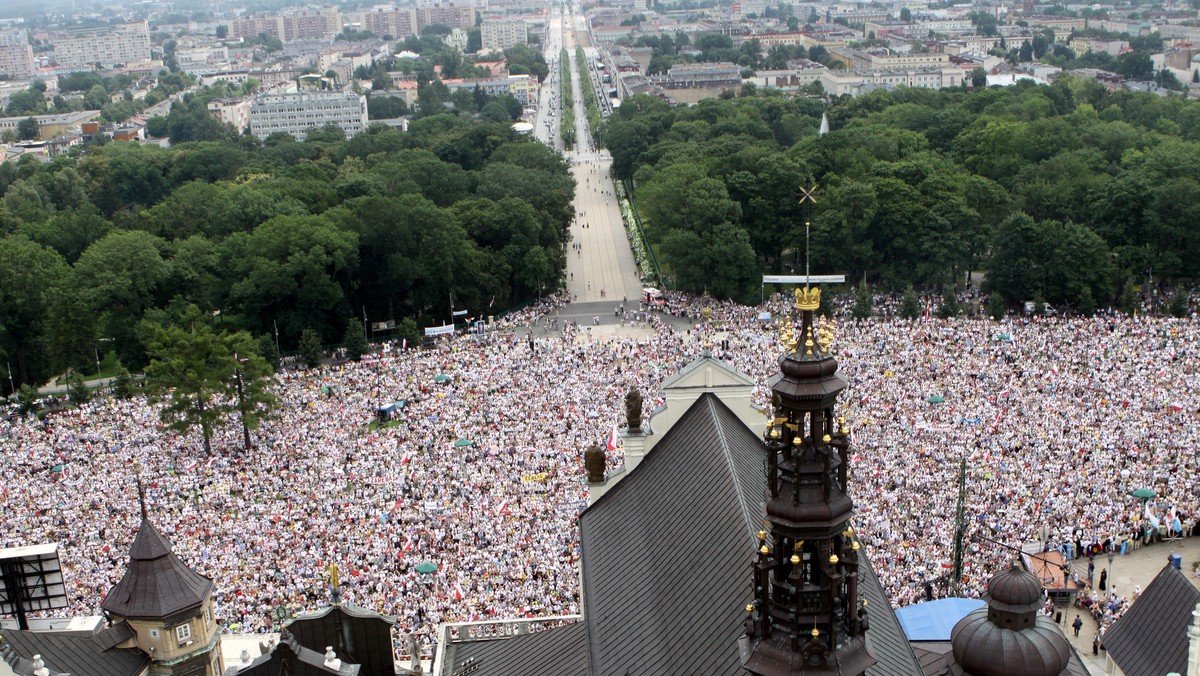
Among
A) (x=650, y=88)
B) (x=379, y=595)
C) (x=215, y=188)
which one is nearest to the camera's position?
(x=379, y=595)

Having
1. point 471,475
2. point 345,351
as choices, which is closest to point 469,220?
point 345,351

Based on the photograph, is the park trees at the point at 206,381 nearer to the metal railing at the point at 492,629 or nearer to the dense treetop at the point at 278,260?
the dense treetop at the point at 278,260

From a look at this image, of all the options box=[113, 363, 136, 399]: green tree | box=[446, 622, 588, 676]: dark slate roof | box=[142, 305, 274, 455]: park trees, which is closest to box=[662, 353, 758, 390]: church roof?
box=[446, 622, 588, 676]: dark slate roof

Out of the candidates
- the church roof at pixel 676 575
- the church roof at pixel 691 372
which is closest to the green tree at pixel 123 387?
the church roof at pixel 676 575

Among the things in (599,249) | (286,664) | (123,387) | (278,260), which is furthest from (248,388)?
(599,249)

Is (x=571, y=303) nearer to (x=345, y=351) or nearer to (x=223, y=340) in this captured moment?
(x=345, y=351)
